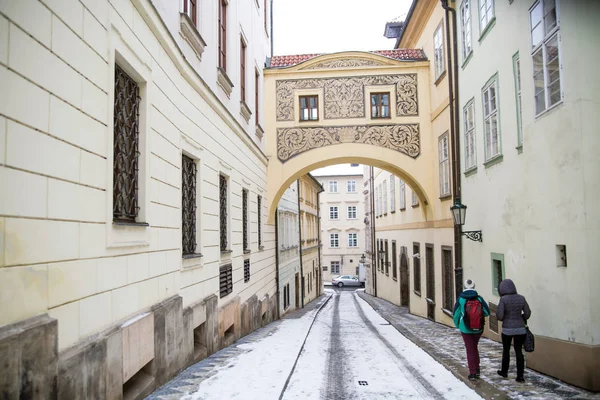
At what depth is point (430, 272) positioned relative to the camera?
15.9m

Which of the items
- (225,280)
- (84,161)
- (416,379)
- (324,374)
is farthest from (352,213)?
(84,161)

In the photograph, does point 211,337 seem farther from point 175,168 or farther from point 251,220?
point 251,220

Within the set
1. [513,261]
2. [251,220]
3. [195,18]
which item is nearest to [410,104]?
[251,220]

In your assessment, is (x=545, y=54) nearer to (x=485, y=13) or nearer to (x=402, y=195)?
(x=485, y=13)

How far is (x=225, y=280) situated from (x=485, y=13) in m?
7.41

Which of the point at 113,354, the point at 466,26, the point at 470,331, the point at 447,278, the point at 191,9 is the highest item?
the point at 466,26

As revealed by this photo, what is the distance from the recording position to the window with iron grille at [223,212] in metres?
9.80

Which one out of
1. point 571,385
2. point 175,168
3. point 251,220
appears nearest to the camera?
point 571,385

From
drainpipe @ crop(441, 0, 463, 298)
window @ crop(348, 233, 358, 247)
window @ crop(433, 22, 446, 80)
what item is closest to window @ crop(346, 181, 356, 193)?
window @ crop(348, 233, 358, 247)

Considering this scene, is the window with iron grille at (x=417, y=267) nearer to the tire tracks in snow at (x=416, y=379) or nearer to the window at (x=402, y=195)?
the window at (x=402, y=195)

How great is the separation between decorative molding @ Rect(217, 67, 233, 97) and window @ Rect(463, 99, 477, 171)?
5390 mm

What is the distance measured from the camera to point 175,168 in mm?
6660

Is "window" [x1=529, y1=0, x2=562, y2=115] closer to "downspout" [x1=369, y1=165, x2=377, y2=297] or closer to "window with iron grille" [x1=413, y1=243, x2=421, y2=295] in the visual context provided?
"window with iron grille" [x1=413, y1=243, x2=421, y2=295]

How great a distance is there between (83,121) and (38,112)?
0.69 m
